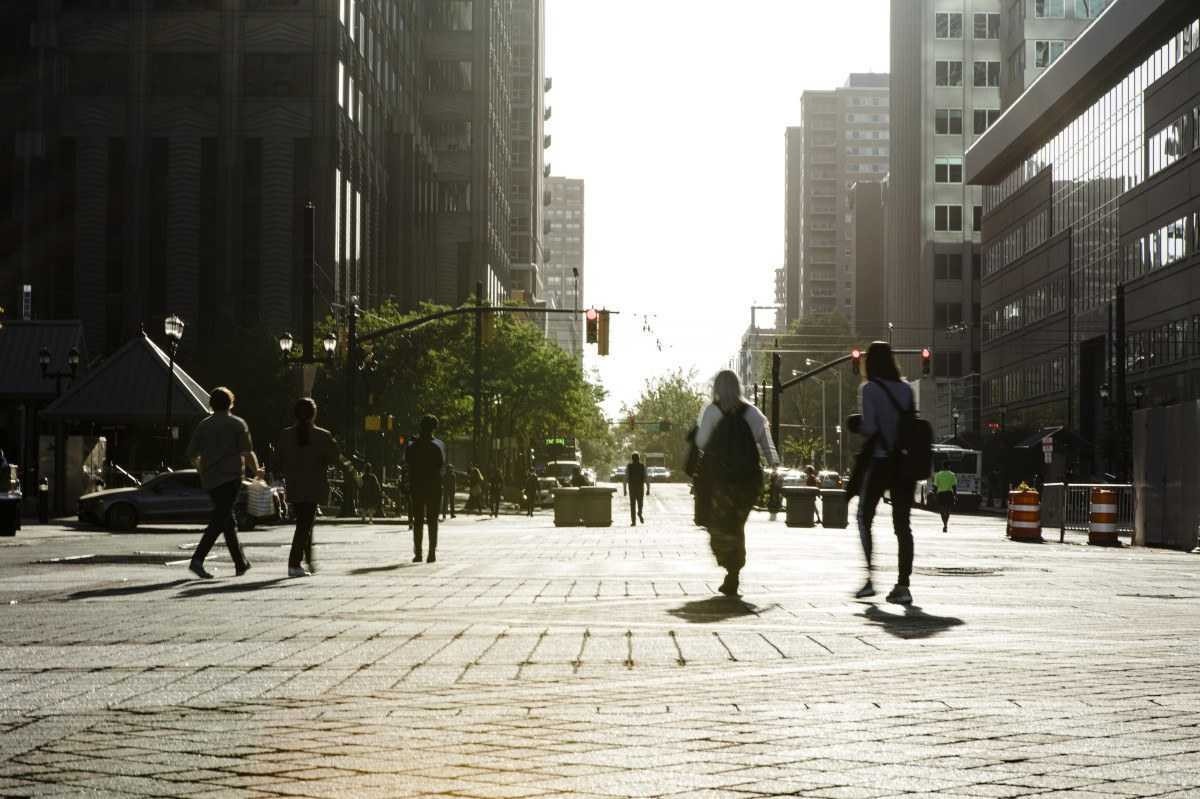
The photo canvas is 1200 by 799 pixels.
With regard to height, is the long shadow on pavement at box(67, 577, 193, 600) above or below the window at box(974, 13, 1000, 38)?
below

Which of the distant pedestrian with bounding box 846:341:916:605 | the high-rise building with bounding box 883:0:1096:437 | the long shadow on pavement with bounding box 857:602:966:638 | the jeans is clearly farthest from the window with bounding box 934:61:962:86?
the long shadow on pavement with bounding box 857:602:966:638

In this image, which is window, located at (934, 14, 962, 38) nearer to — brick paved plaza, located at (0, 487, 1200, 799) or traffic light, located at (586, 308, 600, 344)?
traffic light, located at (586, 308, 600, 344)

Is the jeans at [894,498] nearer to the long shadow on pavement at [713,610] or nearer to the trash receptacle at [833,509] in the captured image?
the long shadow on pavement at [713,610]

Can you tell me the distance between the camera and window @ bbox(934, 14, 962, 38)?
368ft

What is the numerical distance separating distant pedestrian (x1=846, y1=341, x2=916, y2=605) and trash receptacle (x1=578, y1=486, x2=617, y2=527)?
23985 mm

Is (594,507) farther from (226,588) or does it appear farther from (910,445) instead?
(910,445)

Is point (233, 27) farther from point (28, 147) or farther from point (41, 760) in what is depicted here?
point (41, 760)

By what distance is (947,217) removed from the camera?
367 feet

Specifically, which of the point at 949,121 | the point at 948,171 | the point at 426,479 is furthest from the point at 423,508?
the point at 949,121

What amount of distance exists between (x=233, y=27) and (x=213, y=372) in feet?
43.0

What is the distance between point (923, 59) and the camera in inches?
4422

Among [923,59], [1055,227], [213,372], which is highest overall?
[923,59]

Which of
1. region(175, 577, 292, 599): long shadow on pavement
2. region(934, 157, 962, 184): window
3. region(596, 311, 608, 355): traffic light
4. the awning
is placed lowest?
region(175, 577, 292, 599): long shadow on pavement

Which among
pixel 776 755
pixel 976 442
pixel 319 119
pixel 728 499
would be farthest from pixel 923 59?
pixel 776 755
